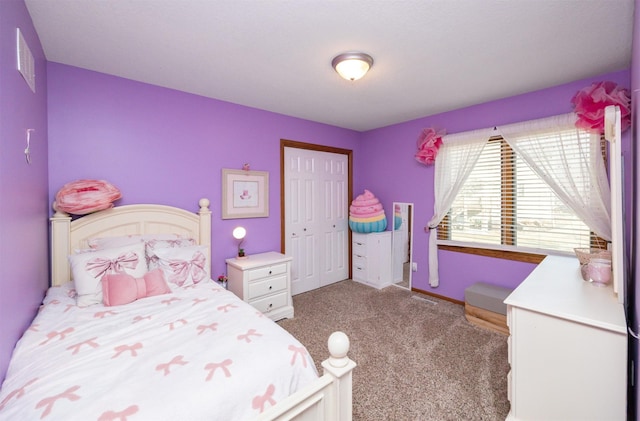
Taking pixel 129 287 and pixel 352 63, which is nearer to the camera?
pixel 129 287

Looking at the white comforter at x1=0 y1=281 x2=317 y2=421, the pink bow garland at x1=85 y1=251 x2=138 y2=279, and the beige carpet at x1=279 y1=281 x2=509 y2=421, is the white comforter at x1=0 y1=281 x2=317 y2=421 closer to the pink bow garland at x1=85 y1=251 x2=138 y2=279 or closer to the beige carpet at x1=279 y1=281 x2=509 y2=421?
the pink bow garland at x1=85 y1=251 x2=138 y2=279

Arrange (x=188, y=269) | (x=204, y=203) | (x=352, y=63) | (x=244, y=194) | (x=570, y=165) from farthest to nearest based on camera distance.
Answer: (x=244, y=194) < (x=204, y=203) < (x=570, y=165) < (x=188, y=269) < (x=352, y=63)

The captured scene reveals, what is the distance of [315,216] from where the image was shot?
158 inches

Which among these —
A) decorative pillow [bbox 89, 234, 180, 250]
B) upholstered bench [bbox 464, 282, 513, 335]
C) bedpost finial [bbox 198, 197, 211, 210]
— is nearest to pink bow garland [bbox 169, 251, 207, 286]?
decorative pillow [bbox 89, 234, 180, 250]

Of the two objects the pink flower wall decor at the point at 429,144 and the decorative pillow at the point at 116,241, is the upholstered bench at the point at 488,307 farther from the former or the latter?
the decorative pillow at the point at 116,241

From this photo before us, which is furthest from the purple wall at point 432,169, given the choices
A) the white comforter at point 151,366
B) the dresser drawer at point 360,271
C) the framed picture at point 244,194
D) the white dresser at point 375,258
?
the white comforter at point 151,366

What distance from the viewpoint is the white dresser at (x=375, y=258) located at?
13.1ft

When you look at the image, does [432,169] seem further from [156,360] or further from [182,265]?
[156,360]

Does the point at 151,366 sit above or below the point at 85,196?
below

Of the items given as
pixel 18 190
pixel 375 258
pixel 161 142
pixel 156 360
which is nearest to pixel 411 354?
pixel 375 258

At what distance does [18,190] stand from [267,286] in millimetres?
2003

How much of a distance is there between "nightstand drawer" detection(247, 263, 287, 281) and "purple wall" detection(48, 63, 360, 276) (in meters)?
0.45

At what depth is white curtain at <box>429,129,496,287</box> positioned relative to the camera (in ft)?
10.5

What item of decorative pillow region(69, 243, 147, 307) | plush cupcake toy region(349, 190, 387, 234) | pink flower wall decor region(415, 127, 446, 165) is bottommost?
decorative pillow region(69, 243, 147, 307)
